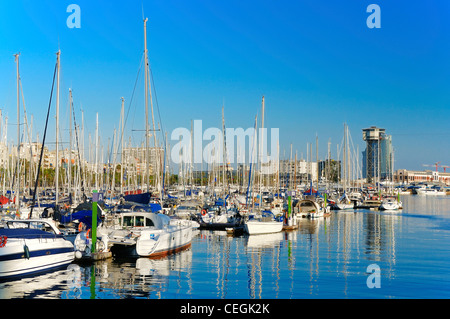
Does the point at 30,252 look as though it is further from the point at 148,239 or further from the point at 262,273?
the point at 262,273

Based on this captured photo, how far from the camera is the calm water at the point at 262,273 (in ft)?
66.7

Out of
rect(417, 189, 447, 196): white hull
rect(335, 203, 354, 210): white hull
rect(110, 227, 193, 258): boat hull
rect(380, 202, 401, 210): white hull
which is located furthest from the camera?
rect(417, 189, 447, 196): white hull

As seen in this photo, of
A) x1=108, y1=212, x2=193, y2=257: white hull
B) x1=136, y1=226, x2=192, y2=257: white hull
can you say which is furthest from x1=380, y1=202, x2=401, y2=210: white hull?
x1=108, y1=212, x2=193, y2=257: white hull

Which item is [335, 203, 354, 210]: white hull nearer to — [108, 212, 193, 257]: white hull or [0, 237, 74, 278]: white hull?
[108, 212, 193, 257]: white hull

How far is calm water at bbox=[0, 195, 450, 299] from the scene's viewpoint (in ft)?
66.7

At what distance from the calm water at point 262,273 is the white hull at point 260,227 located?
9.00 feet

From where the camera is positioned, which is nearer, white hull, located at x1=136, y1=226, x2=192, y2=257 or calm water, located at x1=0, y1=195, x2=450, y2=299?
calm water, located at x1=0, y1=195, x2=450, y2=299

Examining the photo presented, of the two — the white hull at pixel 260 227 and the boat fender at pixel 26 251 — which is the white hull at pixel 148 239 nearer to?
the boat fender at pixel 26 251

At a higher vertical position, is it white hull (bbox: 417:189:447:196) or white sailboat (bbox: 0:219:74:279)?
white sailboat (bbox: 0:219:74:279)

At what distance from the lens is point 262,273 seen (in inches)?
993

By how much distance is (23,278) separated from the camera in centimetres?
2152

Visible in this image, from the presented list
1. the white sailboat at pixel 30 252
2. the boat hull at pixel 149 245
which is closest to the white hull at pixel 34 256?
the white sailboat at pixel 30 252

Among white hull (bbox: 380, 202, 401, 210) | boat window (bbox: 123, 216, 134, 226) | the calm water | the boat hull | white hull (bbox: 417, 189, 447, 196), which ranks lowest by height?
white hull (bbox: 417, 189, 447, 196)

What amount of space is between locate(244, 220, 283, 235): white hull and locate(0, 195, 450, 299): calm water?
9.00ft
